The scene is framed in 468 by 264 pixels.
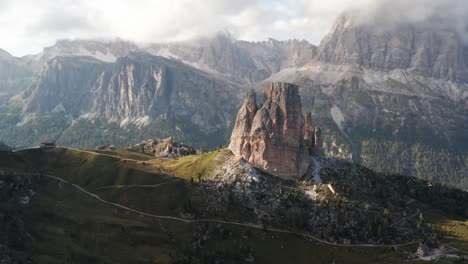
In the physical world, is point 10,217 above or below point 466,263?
above

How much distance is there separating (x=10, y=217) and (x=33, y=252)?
29.2 m

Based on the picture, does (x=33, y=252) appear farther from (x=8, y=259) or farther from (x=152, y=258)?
(x=152, y=258)

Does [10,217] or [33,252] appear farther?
[10,217]

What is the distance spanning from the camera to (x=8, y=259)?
160 m

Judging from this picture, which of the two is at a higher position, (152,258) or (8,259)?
(8,259)

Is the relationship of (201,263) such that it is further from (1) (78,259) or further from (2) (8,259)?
(2) (8,259)

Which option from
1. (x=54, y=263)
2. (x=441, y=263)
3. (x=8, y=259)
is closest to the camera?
(x=8, y=259)

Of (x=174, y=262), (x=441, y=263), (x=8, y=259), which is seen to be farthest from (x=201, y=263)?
(x=441, y=263)

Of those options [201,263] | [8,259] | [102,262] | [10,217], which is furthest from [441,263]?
[10,217]

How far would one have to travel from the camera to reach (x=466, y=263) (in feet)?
655

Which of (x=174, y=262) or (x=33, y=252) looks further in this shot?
(x=174, y=262)

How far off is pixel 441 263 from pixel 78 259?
16103cm

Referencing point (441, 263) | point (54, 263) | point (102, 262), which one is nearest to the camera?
point (54, 263)

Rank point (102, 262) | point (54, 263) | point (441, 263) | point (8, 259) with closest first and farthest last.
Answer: point (8, 259) < point (54, 263) < point (102, 262) < point (441, 263)
